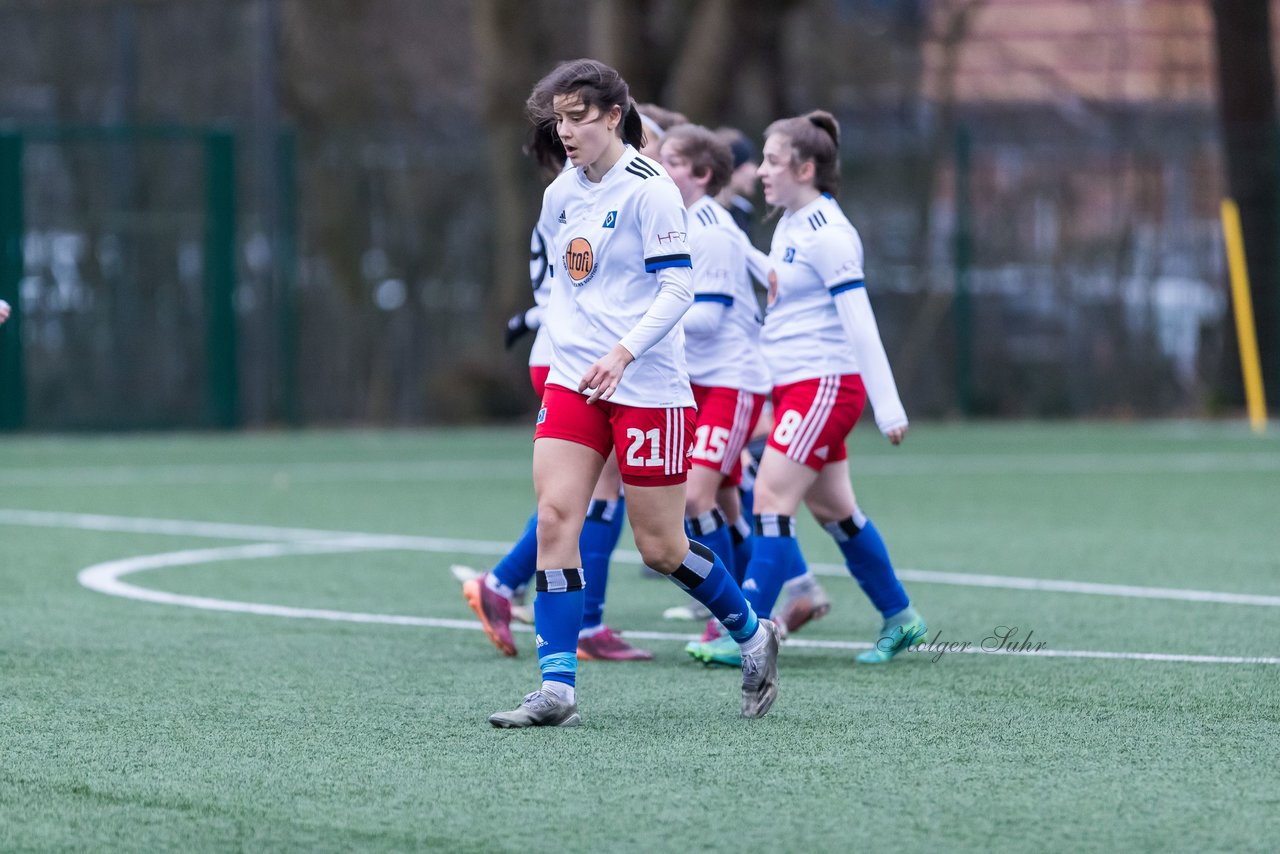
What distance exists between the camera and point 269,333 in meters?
19.8

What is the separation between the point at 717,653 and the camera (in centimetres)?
702

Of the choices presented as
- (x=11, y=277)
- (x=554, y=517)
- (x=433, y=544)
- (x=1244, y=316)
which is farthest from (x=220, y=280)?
(x=554, y=517)

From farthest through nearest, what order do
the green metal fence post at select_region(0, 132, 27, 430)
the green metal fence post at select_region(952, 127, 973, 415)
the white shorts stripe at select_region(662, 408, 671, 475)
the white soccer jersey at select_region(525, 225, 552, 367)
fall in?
the green metal fence post at select_region(952, 127, 973, 415) < the green metal fence post at select_region(0, 132, 27, 430) < the white soccer jersey at select_region(525, 225, 552, 367) < the white shorts stripe at select_region(662, 408, 671, 475)

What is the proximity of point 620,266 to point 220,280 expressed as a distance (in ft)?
46.6

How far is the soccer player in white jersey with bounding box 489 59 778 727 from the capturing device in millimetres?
5801

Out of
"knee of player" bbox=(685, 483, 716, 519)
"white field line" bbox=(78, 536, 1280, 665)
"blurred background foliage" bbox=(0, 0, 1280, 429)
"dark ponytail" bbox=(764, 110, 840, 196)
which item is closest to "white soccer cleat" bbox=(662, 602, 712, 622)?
"white field line" bbox=(78, 536, 1280, 665)

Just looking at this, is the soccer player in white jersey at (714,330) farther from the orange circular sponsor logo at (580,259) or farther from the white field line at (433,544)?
the white field line at (433,544)

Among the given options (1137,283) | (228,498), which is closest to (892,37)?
(1137,283)

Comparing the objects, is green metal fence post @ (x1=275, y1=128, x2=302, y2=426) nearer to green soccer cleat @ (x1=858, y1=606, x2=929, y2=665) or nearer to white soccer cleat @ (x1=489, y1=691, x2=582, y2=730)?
green soccer cleat @ (x1=858, y1=606, x2=929, y2=665)

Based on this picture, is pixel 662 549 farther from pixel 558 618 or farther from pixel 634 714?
pixel 634 714

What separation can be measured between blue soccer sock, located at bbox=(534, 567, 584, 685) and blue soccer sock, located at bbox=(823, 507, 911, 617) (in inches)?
64.2

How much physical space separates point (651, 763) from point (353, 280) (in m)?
15.3

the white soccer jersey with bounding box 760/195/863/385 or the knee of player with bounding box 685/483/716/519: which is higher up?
the white soccer jersey with bounding box 760/195/863/385

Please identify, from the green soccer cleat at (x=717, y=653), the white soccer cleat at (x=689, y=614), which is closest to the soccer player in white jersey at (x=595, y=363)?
the green soccer cleat at (x=717, y=653)
